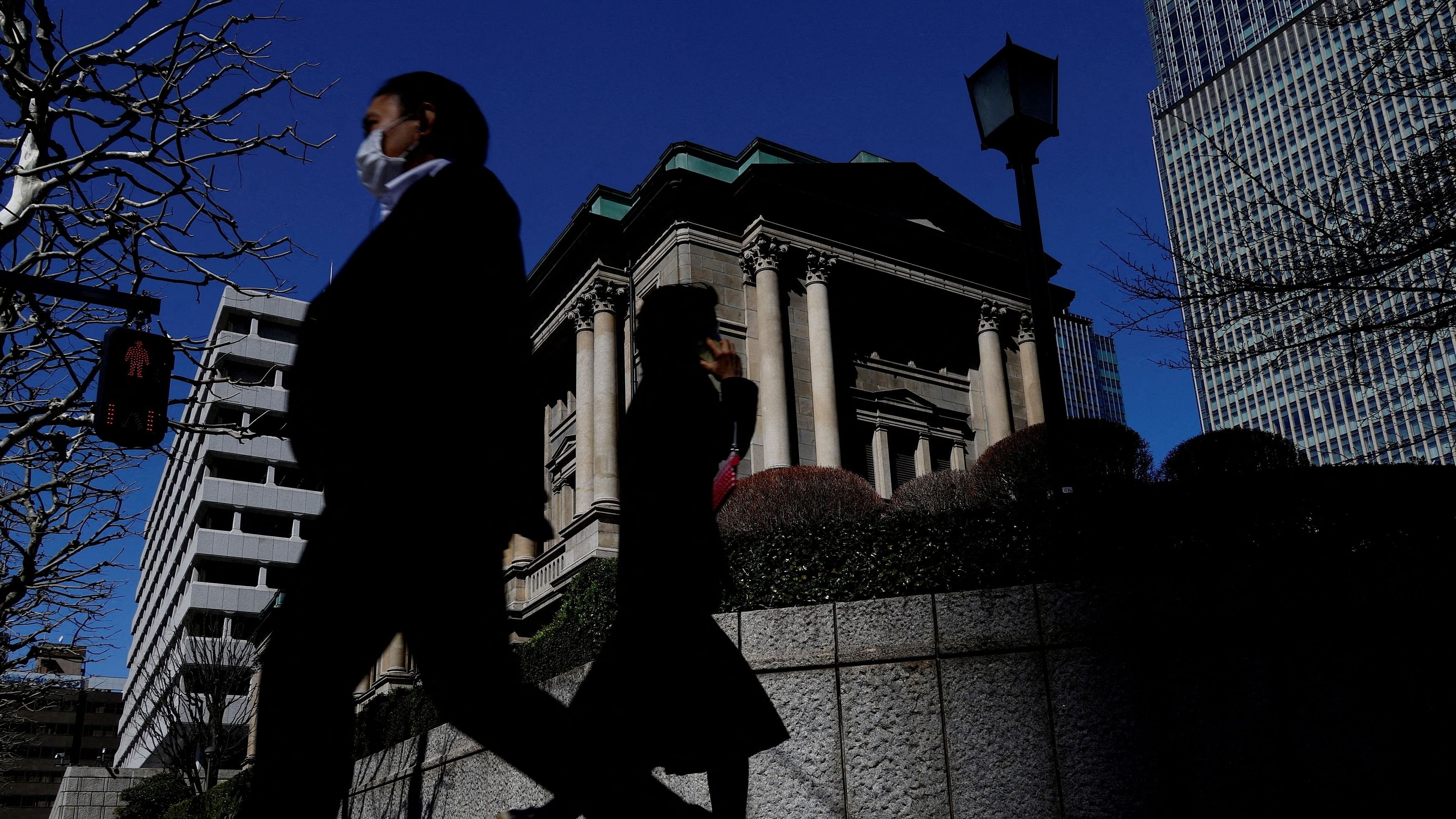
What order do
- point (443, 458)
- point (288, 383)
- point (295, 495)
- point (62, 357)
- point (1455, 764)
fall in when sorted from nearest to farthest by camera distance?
point (443, 458) → point (288, 383) → point (1455, 764) → point (62, 357) → point (295, 495)

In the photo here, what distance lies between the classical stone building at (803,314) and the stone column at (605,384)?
0.18 feet

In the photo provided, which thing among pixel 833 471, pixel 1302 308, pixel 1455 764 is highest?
pixel 1302 308

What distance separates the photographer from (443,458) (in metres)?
2.49

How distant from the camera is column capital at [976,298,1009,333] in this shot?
→ 31.1m

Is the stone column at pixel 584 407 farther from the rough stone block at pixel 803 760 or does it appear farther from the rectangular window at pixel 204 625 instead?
the rectangular window at pixel 204 625

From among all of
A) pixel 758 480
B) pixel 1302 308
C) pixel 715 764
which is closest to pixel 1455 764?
pixel 715 764

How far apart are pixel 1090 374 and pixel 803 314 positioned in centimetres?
15031

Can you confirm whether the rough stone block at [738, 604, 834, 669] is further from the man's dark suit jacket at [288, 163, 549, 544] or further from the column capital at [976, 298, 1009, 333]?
the column capital at [976, 298, 1009, 333]

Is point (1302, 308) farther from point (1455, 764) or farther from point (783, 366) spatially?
point (783, 366)

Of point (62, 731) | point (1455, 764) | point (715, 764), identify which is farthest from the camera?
point (62, 731)

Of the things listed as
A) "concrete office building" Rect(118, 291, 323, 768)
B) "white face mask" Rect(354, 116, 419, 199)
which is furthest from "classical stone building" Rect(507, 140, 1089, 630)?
"concrete office building" Rect(118, 291, 323, 768)

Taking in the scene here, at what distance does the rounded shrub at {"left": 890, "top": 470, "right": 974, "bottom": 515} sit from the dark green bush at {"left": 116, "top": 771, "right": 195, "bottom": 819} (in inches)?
1120

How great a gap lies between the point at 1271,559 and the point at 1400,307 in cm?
831

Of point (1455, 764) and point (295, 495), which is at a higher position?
point (295, 495)
